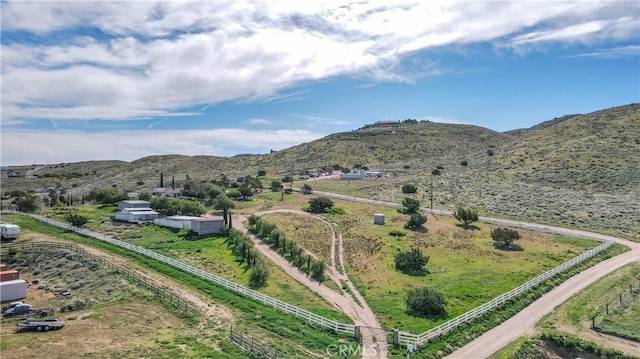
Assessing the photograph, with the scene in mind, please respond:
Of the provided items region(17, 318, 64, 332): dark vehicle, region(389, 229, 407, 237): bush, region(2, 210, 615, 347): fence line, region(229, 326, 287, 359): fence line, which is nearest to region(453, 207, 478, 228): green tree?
region(389, 229, 407, 237): bush

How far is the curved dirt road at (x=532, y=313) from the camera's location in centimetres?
2764

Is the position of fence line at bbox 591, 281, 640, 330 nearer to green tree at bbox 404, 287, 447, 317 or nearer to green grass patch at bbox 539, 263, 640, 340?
green grass patch at bbox 539, 263, 640, 340

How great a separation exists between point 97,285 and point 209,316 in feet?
45.9

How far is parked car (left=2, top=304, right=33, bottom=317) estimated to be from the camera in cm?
3425

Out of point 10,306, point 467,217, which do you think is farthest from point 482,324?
point 10,306

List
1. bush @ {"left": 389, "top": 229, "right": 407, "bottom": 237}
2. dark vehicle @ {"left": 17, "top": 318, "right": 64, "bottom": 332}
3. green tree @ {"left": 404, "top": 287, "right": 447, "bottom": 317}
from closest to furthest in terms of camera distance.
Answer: dark vehicle @ {"left": 17, "top": 318, "right": 64, "bottom": 332}
green tree @ {"left": 404, "top": 287, "right": 447, "bottom": 317}
bush @ {"left": 389, "top": 229, "right": 407, "bottom": 237}

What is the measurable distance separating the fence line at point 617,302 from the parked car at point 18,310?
42.1 meters

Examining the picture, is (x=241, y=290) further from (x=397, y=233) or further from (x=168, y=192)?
(x=168, y=192)

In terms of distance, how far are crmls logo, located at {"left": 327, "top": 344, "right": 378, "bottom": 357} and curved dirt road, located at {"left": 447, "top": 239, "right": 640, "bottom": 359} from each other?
4.85 meters

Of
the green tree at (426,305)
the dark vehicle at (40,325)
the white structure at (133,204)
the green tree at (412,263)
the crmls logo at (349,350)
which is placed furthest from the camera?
the white structure at (133,204)

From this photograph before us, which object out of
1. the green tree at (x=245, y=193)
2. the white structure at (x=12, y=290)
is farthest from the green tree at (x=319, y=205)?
the white structure at (x=12, y=290)

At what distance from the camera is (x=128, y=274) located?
4084 cm

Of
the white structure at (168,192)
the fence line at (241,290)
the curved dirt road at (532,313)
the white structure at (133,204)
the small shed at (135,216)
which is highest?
the white structure at (168,192)

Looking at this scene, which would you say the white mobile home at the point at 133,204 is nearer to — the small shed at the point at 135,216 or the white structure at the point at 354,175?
the small shed at the point at 135,216
